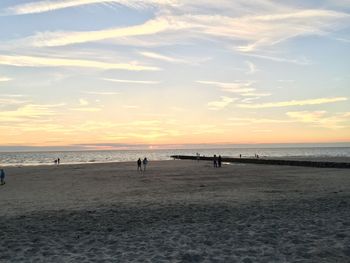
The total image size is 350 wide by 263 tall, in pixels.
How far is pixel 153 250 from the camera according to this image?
31.3 ft

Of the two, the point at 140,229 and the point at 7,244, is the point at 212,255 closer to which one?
the point at 140,229

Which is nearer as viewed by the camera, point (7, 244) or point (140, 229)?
point (7, 244)

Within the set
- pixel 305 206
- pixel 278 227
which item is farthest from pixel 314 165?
pixel 278 227

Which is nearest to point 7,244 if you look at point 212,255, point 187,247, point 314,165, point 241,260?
point 187,247

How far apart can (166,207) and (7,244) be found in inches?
293

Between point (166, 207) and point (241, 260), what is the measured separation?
26.0 feet

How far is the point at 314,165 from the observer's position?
56219 millimetres

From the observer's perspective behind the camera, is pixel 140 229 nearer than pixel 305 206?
Yes

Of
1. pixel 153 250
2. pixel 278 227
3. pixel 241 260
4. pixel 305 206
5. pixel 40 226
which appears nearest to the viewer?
pixel 241 260

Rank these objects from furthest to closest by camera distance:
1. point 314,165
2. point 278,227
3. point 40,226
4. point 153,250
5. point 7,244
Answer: point 314,165 < point 40,226 < point 278,227 < point 7,244 < point 153,250

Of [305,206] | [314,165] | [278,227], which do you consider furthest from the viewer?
[314,165]

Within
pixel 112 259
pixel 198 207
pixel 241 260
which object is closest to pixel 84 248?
pixel 112 259

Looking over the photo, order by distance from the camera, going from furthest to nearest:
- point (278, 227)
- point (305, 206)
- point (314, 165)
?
point (314, 165)
point (305, 206)
point (278, 227)

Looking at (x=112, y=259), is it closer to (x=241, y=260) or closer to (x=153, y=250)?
(x=153, y=250)
